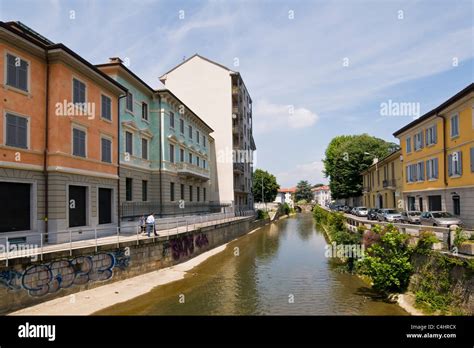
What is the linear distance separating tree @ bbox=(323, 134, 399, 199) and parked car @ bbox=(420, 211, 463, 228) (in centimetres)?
3485

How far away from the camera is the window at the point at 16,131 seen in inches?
617

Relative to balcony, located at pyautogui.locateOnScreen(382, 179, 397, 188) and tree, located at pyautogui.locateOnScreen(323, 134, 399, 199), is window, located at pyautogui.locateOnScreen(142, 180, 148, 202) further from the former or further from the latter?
tree, located at pyautogui.locateOnScreen(323, 134, 399, 199)

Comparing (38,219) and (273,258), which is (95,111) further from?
(273,258)

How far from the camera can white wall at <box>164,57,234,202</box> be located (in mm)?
50688

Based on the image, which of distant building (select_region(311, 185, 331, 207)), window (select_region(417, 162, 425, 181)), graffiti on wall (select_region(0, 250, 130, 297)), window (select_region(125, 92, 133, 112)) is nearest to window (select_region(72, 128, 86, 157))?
graffiti on wall (select_region(0, 250, 130, 297))

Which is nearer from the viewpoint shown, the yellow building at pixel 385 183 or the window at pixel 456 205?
the window at pixel 456 205

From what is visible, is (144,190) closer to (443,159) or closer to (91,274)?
(91,274)

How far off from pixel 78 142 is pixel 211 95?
33.5 metres

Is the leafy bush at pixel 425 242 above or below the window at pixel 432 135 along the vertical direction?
below

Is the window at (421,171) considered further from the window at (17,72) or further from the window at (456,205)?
the window at (17,72)

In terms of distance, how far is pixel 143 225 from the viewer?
77.1 feet

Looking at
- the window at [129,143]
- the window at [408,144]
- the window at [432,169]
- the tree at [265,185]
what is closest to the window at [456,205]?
the window at [432,169]

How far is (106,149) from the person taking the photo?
72.8 ft
